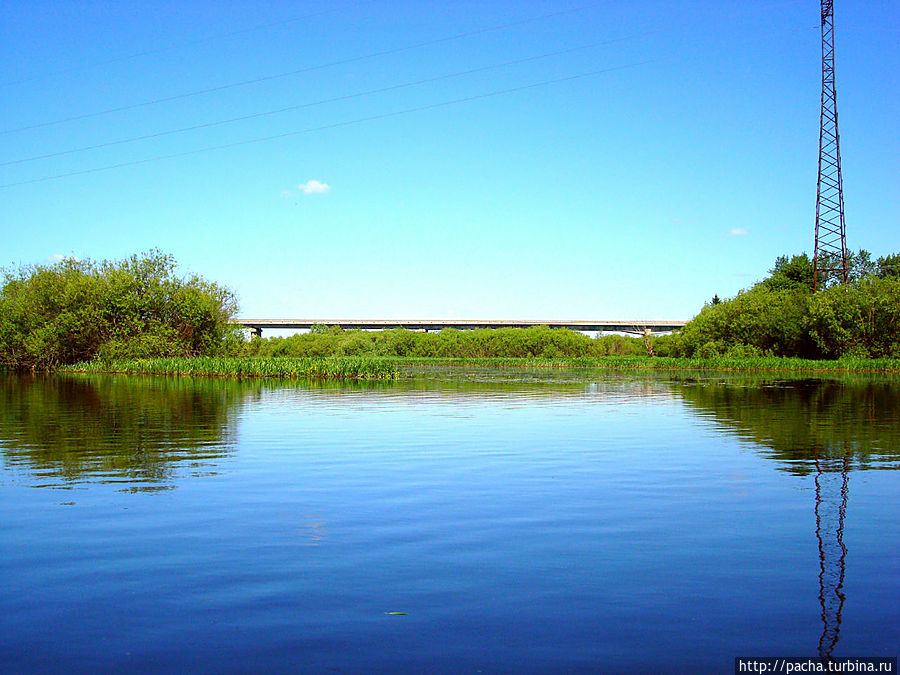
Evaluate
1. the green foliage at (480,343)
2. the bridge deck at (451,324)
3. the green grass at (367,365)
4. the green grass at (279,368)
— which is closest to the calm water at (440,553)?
the green grass at (279,368)

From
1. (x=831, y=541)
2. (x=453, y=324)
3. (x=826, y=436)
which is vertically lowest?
(x=831, y=541)

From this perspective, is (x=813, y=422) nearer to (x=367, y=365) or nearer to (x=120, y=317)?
(x=367, y=365)

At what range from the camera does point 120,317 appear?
237ft

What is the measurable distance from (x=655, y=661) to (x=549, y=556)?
2.94 metres

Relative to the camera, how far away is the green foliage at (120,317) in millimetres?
71188

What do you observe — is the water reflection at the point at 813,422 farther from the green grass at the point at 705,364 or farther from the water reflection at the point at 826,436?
the green grass at the point at 705,364

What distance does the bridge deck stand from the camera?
149000 millimetres

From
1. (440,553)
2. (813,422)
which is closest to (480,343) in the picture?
(813,422)

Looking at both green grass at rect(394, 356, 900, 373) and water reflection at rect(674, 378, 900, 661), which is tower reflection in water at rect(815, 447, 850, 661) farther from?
green grass at rect(394, 356, 900, 373)

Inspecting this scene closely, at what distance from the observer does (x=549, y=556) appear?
913cm

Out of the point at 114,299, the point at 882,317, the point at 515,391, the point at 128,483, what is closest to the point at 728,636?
the point at 128,483

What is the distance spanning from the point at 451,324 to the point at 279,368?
93554 mm

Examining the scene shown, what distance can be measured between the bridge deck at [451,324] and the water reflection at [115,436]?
11259 cm

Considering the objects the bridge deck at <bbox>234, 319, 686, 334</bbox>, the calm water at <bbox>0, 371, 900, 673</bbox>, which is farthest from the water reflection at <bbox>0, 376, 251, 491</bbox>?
the bridge deck at <bbox>234, 319, 686, 334</bbox>
